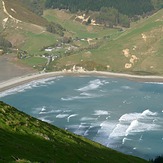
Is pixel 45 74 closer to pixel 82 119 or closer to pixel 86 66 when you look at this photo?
pixel 86 66

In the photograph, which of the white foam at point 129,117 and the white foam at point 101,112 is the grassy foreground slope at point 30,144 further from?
the white foam at point 101,112

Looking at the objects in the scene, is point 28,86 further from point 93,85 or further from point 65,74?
point 65,74

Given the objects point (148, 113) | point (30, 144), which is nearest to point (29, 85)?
point (148, 113)

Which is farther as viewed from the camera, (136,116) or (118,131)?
(136,116)

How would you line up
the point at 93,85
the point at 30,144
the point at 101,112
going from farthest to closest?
the point at 93,85 → the point at 101,112 → the point at 30,144

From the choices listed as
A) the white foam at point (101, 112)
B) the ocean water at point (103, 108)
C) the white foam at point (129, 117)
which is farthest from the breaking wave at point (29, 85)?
the white foam at point (129, 117)

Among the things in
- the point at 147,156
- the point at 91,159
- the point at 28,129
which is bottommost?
the point at 147,156

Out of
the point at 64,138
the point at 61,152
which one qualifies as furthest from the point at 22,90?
the point at 61,152

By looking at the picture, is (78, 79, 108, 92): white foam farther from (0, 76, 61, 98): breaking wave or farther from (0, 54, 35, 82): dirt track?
(0, 54, 35, 82): dirt track

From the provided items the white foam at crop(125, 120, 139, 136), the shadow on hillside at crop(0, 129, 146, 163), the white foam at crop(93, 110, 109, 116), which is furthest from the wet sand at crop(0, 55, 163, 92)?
the shadow on hillside at crop(0, 129, 146, 163)
